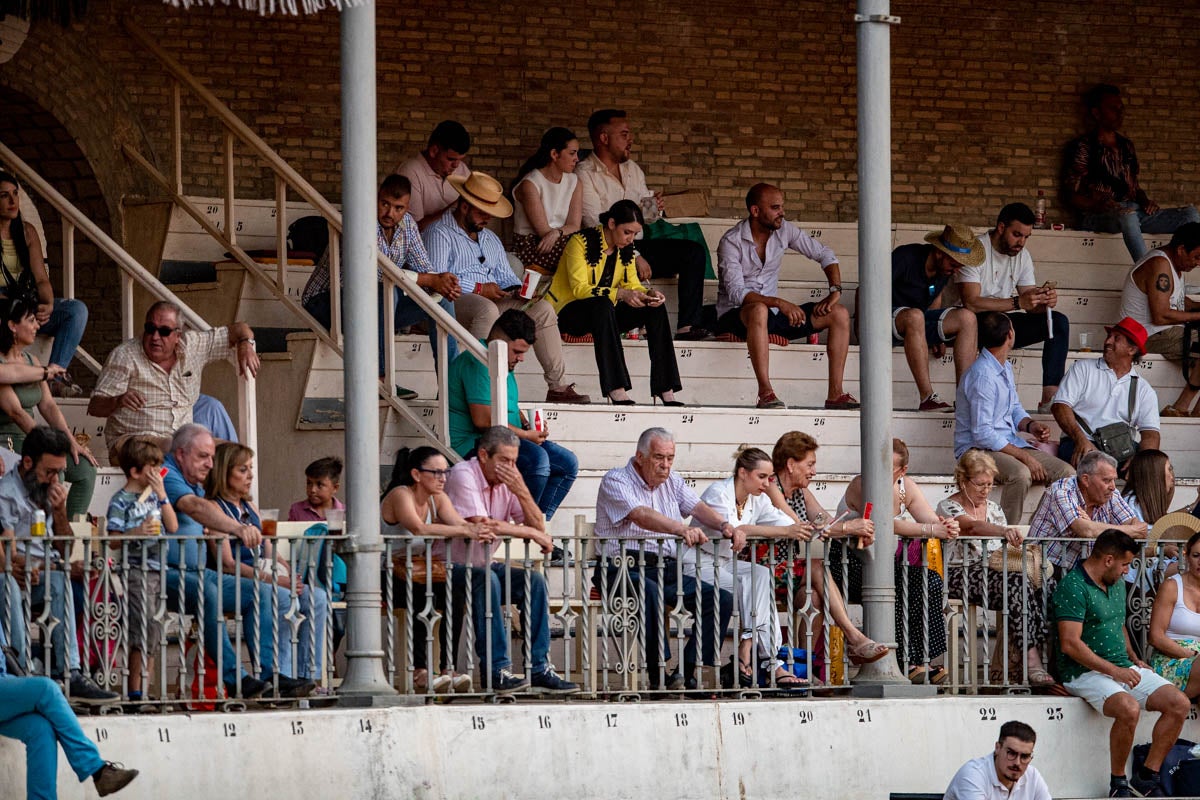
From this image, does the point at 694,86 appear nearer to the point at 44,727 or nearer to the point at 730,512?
the point at 730,512

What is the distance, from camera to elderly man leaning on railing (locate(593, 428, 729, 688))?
972 centimetres

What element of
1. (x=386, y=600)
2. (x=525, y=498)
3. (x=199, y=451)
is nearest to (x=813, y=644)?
(x=525, y=498)

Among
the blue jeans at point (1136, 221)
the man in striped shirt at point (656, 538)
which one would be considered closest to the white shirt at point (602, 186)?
the blue jeans at point (1136, 221)

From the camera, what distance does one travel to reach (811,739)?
9.72 m

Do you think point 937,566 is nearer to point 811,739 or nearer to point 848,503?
point 848,503

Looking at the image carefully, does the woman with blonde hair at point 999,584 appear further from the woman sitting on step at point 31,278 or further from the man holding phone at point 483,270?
the woman sitting on step at point 31,278

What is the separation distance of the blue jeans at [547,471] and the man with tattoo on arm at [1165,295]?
16.2ft

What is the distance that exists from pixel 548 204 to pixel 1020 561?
4626mm

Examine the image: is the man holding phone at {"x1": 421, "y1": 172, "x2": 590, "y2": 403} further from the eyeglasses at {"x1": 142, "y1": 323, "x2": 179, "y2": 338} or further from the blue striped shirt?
the eyeglasses at {"x1": 142, "y1": 323, "x2": 179, "y2": 338}

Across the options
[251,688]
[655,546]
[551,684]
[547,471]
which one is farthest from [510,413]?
[251,688]

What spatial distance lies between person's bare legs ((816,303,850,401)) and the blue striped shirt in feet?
6.52

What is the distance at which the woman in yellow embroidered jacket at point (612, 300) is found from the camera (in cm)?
1298

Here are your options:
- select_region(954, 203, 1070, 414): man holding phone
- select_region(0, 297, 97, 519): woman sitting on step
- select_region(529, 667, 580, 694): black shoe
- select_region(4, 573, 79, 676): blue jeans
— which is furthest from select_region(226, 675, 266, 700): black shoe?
select_region(954, 203, 1070, 414): man holding phone

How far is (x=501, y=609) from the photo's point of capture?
31.9 ft
